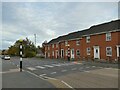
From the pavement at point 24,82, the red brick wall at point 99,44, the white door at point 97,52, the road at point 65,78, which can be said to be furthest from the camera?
the white door at point 97,52

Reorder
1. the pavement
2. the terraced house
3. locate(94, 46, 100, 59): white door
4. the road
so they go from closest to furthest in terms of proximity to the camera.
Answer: the pavement → the road → the terraced house → locate(94, 46, 100, 59): white door

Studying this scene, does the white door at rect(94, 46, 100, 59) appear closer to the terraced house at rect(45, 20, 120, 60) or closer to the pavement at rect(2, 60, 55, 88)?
the terraced house at rect(45, 20, 120, 60)

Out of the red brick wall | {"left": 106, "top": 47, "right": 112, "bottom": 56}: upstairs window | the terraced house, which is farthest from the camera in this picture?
{"left": 106, "top": 47, "right": 112, "bottom": 56}: upstairs window

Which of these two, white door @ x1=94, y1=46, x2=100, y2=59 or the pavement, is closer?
the pavement

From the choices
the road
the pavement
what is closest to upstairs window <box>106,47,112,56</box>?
the road

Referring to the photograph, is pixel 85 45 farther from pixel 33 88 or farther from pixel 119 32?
pixel 33 88

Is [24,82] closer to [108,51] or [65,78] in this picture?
[65,78]

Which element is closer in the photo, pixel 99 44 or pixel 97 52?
pixel 99 44

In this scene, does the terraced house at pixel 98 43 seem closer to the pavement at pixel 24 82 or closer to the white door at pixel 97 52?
the white door at pixel 97 52

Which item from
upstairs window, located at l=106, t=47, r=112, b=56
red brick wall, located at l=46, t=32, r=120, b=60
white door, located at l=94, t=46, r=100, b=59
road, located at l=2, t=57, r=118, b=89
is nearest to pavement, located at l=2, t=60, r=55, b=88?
road, located at l=2, t=57, r=118, b=89

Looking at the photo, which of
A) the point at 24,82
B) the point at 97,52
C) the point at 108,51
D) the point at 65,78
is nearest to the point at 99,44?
the point at 97,52

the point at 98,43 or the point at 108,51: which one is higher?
the point at 98,43

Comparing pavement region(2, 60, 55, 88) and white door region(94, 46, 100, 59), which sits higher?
white door region(94, 46, 100, 59)

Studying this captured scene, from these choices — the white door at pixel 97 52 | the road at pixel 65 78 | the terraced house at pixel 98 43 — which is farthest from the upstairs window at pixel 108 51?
the road at pixel 65 78
